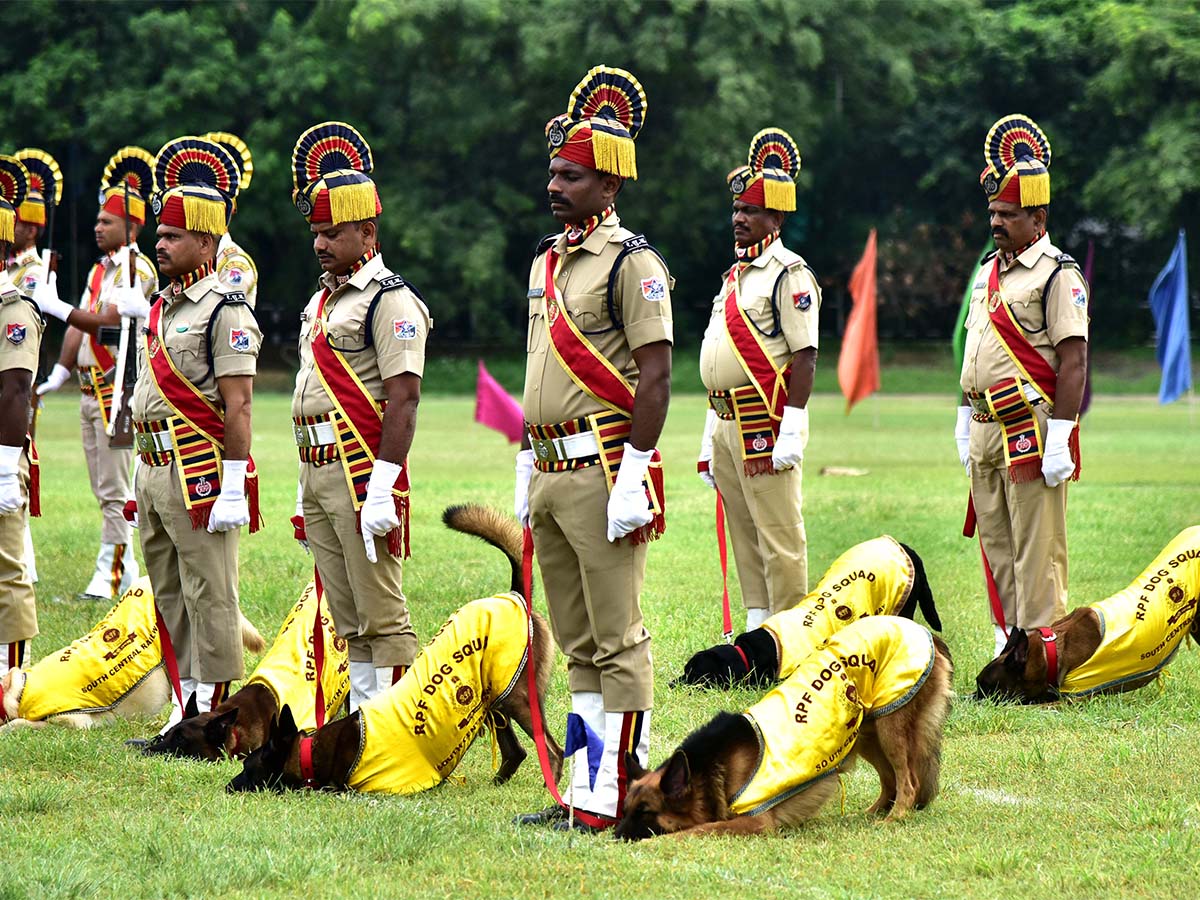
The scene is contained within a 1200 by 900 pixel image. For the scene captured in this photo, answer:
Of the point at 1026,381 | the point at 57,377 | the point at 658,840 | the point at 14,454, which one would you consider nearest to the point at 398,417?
the point at 658,840

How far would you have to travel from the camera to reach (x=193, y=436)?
6.50 metres

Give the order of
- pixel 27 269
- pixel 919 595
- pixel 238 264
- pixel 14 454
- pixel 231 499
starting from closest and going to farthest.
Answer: pixel 231 499, pixel 14 454, pixel 238 264, pixel 919 595, pixel 27 269

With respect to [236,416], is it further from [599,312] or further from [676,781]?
[676,781]

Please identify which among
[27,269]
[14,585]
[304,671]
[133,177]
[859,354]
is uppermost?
[133,177]

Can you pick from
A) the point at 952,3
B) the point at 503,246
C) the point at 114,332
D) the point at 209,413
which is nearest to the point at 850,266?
the point at 952,3

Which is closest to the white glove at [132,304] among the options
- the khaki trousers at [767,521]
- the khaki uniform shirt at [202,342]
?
the khaki uniform shirt at [202,342]

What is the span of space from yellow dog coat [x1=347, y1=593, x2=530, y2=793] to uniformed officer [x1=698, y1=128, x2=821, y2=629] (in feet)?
7.53

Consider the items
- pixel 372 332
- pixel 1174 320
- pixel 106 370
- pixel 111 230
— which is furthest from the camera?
pixel 1174 320

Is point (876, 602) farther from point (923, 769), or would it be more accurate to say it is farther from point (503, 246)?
point (503, 246)

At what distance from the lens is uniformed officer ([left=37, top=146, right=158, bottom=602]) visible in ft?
30.2

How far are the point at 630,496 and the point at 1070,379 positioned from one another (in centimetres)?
312

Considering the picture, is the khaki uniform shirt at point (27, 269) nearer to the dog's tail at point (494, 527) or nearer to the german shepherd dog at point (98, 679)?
the german shepherd dog at point (98, 679)

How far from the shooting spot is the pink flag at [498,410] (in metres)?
21.3

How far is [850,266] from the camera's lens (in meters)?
45.1
